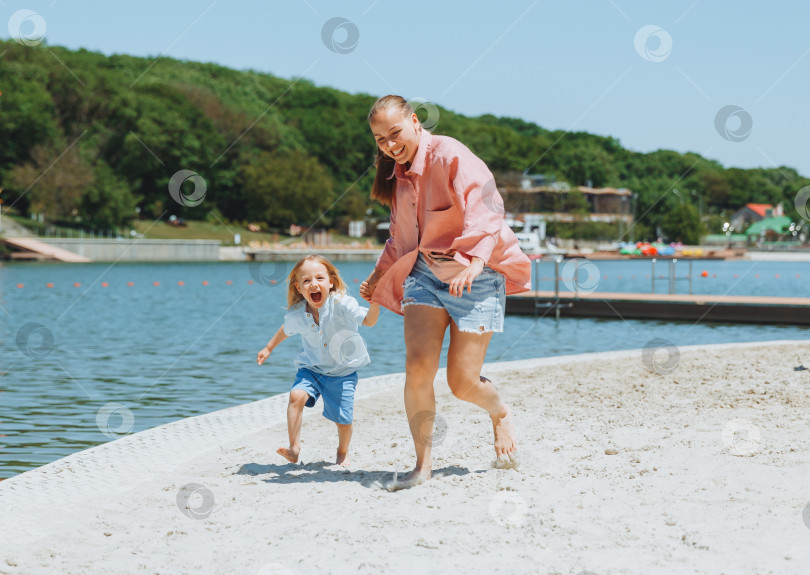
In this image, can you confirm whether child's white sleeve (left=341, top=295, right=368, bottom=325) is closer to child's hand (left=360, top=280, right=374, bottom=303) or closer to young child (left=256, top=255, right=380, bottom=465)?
young child (left=256, top=255, right=380, bottom=465)

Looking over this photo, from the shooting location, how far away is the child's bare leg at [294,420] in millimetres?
5418

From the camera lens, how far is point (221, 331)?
20625 millimetres

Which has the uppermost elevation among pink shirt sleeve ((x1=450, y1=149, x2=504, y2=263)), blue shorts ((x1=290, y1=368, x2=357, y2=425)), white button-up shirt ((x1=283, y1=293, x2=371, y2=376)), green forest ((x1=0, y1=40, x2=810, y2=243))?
green forest ((x1=0, y1=40, x2=810, y2=243))

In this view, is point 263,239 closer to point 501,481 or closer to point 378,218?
point 378,218

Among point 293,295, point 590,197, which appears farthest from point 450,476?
point 590,197

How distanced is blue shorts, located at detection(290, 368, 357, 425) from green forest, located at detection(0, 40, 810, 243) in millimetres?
46855

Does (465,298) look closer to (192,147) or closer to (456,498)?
(456,498)

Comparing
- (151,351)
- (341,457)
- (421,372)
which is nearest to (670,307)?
(151,351)

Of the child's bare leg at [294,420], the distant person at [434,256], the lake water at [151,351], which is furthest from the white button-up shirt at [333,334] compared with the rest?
the lake water at [151,351]

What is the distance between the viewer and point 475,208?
461 centimetres

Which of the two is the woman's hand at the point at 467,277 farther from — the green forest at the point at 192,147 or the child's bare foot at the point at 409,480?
the green forest at the point at 192,147

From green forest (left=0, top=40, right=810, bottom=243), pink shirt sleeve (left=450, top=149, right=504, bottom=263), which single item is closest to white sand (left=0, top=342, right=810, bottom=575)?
pink shirt sleeve (left=450, top=149, right=504, bottom=263)

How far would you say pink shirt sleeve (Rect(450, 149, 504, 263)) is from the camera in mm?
4555

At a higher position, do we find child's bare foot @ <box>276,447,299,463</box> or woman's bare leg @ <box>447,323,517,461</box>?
woman's bare leg @ <box>447,323,517,461</box>
